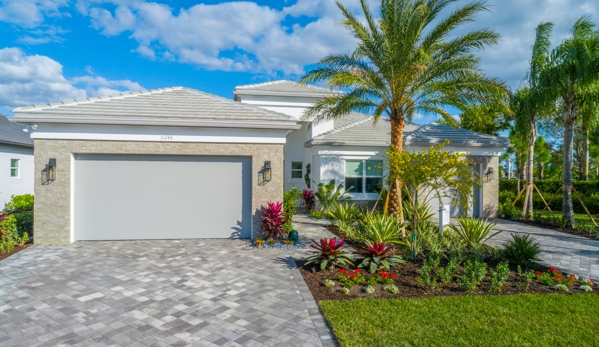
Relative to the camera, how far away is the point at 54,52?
53.1 feet

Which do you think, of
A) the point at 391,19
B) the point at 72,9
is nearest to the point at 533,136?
the point at 391,19

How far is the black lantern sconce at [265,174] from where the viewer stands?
33.9 ft

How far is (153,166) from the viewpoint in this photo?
402 inches

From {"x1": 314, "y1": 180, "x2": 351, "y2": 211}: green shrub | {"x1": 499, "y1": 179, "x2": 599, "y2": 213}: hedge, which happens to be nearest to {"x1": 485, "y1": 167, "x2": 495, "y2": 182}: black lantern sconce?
{"x1": 499, "y1": 179, "x2": 599, "y2": 213}: hedge

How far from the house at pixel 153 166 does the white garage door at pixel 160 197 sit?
0.10ft

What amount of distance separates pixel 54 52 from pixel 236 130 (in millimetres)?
12625

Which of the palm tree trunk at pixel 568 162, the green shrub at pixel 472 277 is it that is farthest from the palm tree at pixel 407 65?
the palm tree trunk at pixel 568 162

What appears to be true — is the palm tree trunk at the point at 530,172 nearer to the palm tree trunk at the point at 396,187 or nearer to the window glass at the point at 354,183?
the window glass at the point at 354,183

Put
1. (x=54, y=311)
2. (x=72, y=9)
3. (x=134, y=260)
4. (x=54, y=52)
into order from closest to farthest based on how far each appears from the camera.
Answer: (x=54, y=311), (x=134, y=260), (x=72, y=9), (x=54, y=52)

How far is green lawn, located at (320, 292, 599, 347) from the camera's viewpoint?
14.3 ft

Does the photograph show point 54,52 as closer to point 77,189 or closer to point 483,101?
point 77,189

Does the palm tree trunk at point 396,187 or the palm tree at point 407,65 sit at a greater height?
the palm tree at point 407,65

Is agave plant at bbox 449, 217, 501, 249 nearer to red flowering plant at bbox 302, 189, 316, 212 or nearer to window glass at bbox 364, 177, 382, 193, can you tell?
window glass at bbox 364, 177, 382, 193

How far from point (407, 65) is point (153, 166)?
8.63m
